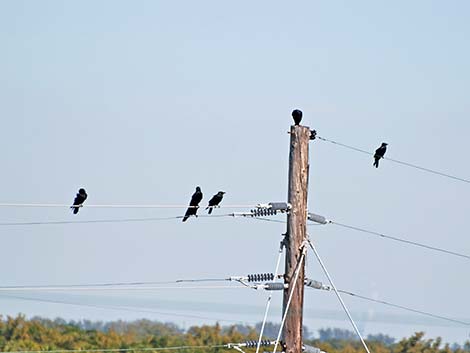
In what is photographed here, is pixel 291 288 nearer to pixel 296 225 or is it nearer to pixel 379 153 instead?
pixel 296 225

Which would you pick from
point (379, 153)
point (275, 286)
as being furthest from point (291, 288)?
point (379, 153)

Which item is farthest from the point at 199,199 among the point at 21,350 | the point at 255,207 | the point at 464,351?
the point at 464,351

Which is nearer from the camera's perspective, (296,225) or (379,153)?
(296,225)

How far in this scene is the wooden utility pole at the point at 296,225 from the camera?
18.2 meters

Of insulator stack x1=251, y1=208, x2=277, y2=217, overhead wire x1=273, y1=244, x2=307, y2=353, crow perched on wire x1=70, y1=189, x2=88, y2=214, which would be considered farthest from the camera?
crow perched on wire x1=70, y1=189, x2=88, y2=214

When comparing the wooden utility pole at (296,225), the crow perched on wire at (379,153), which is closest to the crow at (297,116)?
the wooden utility pole at (296,225)

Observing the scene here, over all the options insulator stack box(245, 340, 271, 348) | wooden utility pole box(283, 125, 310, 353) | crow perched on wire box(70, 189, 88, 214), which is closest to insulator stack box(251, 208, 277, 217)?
wooden utility pole box(283, 125, 310, 353)

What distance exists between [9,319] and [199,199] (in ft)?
81.7

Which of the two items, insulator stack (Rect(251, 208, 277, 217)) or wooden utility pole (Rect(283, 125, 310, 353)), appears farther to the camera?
insulator stack (Rect(251, 208, 277, 217))

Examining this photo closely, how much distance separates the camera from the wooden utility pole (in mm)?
18172

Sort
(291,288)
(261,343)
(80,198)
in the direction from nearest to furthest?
(291,288) → (261,343) → (80,198)

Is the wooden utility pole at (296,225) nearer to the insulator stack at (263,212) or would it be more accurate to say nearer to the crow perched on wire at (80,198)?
the insulator stack at (263,212)

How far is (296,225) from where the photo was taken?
18.3 meters

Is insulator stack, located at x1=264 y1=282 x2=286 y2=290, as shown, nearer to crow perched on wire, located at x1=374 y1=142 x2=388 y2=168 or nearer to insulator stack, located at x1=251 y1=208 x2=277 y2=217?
insulator stack, located at x1=251 y1=208 x2=277 y2=217
